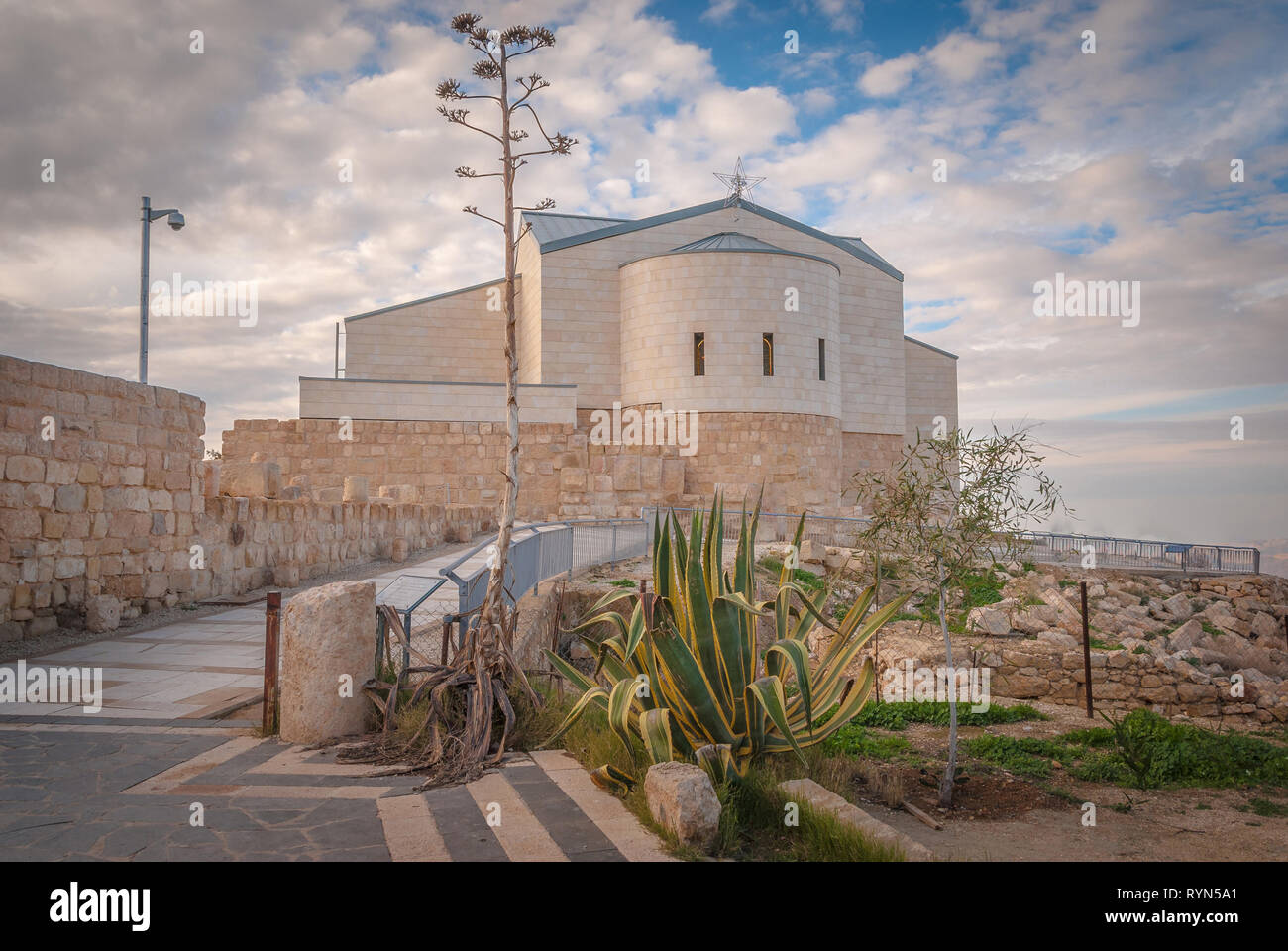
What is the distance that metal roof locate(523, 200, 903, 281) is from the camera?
28.2 meters

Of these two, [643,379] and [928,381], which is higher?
[928,381]

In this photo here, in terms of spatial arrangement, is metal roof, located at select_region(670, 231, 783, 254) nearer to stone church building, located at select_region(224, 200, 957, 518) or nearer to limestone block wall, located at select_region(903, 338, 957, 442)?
stone church building, located at select_region(224, 200, 957, 518)

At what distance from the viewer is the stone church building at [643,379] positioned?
74.8ft

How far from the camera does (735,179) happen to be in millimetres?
32156

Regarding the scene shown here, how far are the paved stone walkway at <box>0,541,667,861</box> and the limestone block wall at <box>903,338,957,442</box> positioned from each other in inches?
1240

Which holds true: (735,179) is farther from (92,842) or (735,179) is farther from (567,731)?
(92,842)

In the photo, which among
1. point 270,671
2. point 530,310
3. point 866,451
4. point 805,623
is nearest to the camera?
point 270,671

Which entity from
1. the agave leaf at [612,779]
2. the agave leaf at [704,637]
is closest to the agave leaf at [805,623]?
the agave leaf at [704,637]

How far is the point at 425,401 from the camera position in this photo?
23328 millimetres

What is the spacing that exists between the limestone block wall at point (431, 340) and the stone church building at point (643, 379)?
0.06m

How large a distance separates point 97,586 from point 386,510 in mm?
6634

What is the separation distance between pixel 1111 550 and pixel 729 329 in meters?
12.9

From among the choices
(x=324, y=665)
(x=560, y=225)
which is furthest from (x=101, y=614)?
(x=560, y=225)

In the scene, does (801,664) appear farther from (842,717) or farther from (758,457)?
(758,457)
